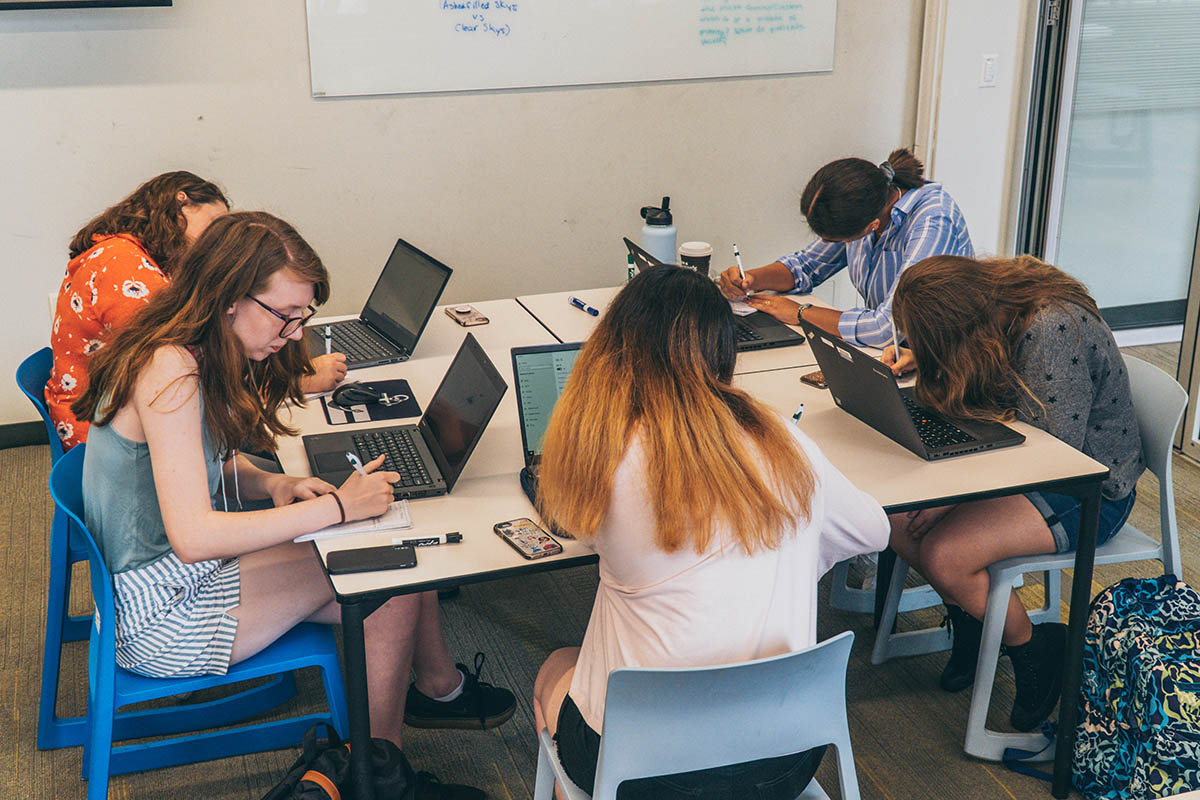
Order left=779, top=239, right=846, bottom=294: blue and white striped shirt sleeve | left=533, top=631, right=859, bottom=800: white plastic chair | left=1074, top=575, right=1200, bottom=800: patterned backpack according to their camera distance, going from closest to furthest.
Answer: left=533, top=631, right=859, bottom=800: white plastic chair
left=1074, top=575, right=1200, bottom=800: patterned backpack
left=779, top=239, right=846, bottom=294: blue and white striped shirt sleeve

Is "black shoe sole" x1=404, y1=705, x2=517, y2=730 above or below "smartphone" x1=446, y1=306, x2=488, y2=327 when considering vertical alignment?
below

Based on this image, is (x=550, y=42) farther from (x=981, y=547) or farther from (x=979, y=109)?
(x=981, y=547)

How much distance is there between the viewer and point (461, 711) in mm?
2334

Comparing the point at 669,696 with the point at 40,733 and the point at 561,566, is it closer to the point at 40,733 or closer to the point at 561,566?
the point at 561,566

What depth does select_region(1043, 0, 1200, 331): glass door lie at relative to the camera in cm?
410

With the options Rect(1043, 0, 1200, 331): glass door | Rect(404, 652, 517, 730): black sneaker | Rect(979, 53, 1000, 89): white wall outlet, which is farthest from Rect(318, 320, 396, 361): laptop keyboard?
Rect(1043, 0, 1200, 331): glass door

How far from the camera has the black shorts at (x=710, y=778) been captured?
1.50m

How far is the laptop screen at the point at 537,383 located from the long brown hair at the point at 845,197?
0.97 metres

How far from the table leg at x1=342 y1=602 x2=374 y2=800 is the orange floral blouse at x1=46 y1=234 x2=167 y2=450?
40.9 inches

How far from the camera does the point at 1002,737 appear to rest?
2205 mm

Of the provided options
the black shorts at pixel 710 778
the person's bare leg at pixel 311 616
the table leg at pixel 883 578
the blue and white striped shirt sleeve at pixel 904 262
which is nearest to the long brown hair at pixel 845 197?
the blue and white striped shirt sleeve at pixel 904 262

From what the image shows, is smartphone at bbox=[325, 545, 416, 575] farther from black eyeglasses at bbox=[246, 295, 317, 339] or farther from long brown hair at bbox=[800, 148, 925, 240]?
long brown hair at bbox=[800, 148, 925, 240]

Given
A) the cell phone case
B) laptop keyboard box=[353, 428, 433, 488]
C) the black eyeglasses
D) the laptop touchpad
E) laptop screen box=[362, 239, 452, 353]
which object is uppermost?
the black eyeglasses

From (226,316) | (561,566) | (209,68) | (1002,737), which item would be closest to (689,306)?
(561,566)
